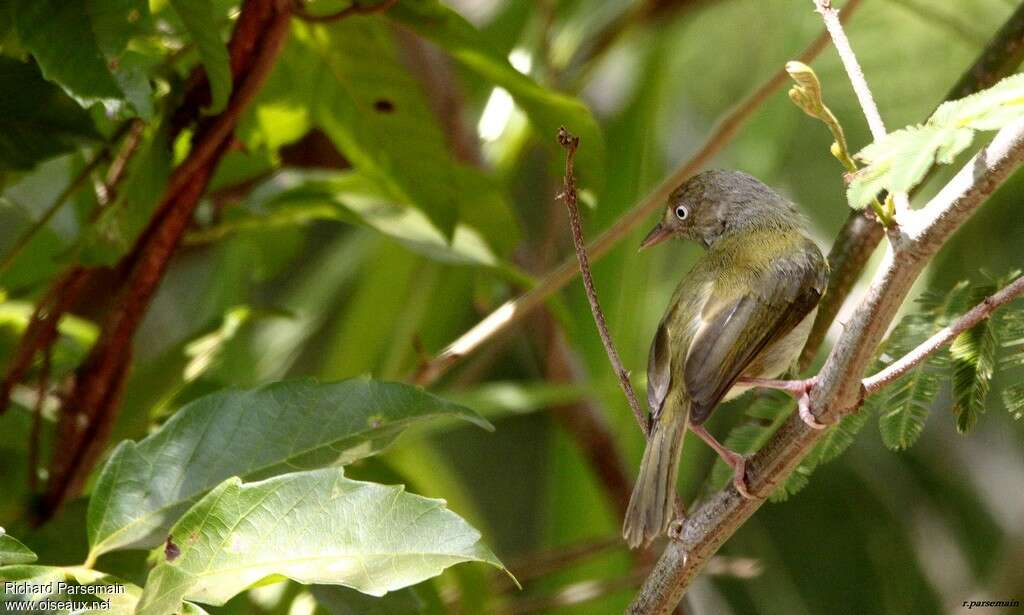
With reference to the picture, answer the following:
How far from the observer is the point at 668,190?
2.07 metres

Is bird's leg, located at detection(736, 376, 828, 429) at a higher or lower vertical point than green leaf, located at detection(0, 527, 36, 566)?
higher

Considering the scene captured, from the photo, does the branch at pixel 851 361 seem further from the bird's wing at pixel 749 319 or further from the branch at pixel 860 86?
the bird's wing at pixel 749 319

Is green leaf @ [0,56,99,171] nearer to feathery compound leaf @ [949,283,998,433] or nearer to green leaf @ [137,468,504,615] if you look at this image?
green leaf @ [137,468,504,615]

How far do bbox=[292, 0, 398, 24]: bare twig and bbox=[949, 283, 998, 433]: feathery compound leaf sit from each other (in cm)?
88

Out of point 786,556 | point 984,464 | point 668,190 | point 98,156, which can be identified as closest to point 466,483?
point 786,556

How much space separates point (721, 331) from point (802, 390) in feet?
1.14

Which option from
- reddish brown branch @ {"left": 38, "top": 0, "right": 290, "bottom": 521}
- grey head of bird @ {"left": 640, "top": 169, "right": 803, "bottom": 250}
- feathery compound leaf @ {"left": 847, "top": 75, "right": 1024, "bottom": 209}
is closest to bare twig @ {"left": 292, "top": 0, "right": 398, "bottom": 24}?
reddish brown branch @ {"left": 38, "top": 0, "right": 290, "bottom": 521}

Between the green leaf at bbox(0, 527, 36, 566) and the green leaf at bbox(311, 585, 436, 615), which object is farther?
the green leaf at bbox(311, 585, 436, 615)

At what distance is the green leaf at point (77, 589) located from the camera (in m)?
1.07

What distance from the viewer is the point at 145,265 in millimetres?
1686

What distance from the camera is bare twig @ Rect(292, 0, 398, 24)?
5.19 feet

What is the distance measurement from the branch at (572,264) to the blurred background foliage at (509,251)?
0.10 metres

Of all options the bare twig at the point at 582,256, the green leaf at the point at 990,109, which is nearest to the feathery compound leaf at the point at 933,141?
the green leaf at the point at 990,109

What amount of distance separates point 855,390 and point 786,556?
2922mm
